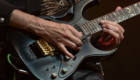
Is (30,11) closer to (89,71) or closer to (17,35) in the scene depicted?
(17,35)

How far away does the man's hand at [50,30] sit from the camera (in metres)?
0.62

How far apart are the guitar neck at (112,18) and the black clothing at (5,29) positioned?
8.9 inches

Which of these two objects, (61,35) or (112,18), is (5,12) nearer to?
(61,35)

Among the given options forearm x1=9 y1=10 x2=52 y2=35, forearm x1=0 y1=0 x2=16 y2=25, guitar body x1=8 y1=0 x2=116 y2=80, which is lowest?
guitar body x1=8 y1=0 x2=116 y2=80

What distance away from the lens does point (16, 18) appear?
610 mm

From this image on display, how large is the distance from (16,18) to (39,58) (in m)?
0.23

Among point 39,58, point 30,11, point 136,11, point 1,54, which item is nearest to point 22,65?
point 39,58

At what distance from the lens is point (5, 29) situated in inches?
24.4

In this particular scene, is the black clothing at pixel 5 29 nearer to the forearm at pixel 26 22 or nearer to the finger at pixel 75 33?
the forearm at pixel 26 22

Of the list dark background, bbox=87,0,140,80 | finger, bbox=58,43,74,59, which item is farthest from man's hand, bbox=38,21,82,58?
dark background, bbox=87,0,140,80

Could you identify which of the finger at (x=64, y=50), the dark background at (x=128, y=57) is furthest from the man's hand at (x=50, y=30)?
the dark background at (x=128, y=57)

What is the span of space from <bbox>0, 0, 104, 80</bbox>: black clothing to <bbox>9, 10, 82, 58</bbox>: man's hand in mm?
36

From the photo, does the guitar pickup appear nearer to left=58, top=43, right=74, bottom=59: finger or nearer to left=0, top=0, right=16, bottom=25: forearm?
left=58, top=43, right=74, bottom=59: finger

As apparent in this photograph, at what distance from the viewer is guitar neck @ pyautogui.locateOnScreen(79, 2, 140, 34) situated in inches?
29.5
